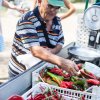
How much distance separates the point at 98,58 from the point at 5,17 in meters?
7.80

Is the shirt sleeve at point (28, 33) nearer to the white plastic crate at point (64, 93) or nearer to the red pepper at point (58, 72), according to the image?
the red pepper at point (58, 72)

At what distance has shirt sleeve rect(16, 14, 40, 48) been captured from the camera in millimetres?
2248

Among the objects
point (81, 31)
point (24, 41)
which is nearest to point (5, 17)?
point (81, 31)

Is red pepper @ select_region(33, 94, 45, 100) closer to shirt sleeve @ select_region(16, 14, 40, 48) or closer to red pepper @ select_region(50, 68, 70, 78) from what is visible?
red pepper @ select_region(50, 68, 70, 78)

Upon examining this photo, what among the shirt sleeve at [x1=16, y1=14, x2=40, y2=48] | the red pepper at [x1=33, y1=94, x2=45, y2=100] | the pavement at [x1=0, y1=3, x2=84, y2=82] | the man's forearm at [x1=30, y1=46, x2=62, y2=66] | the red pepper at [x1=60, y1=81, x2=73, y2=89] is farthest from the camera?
the pavement at [x1=0, y1=3, x2=84, y2=82]

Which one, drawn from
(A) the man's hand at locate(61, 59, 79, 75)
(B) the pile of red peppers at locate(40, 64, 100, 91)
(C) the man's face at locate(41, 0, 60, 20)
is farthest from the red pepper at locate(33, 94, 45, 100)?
A: (C) the man's face at locate(41, 0, 60, 20)

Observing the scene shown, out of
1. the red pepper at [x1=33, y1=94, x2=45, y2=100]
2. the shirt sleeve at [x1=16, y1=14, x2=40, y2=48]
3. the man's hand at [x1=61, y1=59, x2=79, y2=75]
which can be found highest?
the shirt sleeve at [x1=16, y1=14, x2=40, y2=48]

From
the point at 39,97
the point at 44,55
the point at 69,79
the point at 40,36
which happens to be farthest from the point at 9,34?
the point at 39,97

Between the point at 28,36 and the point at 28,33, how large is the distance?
0.02 m

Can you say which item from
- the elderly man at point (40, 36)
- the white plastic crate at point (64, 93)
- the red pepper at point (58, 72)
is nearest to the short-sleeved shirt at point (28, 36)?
the elderly man at point (40, 36)

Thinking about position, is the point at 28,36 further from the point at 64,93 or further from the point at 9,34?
the point at 9,34

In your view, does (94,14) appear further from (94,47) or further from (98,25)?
(94,47)

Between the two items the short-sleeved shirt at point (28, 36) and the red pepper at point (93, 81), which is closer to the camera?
the red pepper at point (93, 81)

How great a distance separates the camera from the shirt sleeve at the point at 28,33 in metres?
2.25
